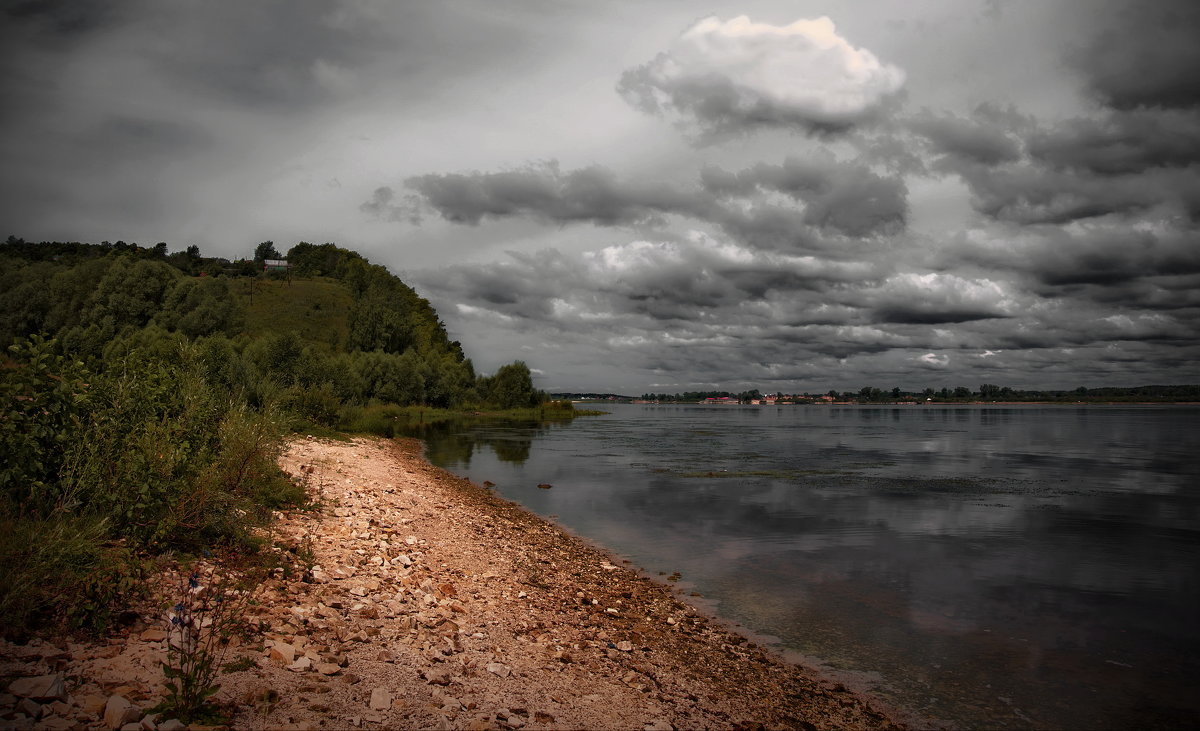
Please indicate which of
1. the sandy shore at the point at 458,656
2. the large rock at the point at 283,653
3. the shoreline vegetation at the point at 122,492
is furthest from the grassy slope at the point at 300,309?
the large rock at the point at 283,653

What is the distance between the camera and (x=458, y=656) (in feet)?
28.5

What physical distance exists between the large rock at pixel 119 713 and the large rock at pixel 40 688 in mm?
418

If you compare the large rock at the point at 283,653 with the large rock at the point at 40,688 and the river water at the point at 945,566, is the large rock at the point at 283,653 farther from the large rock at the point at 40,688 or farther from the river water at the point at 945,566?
the river water at the point at 945,566

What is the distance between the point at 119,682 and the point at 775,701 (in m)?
7.89

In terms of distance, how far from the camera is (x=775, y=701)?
9.09 m

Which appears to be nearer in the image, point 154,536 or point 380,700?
point 380,700

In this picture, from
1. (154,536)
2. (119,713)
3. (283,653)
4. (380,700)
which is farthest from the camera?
(154,536)

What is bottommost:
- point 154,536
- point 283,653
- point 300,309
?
point 283,653

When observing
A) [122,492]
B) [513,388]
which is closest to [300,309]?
[513,388]

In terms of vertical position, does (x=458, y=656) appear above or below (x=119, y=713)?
below

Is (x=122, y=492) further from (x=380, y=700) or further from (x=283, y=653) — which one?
(x=380, y=700)

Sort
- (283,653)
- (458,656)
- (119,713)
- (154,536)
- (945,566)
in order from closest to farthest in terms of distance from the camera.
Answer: (119,713) < (283,653) < (458,656) < (154,536) < (945,566)

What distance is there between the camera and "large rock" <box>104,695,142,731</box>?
555 cm

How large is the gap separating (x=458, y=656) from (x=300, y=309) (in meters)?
147
